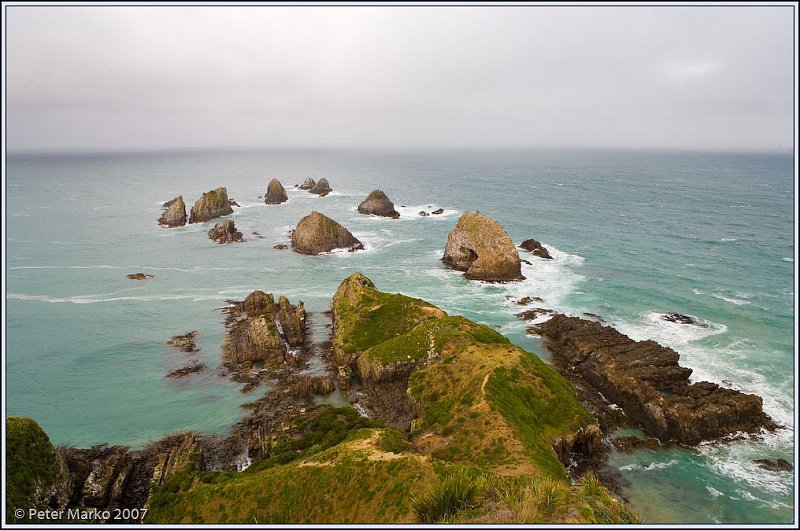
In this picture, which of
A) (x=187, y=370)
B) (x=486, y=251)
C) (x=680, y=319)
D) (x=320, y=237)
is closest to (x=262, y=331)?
(x=187, y=370)

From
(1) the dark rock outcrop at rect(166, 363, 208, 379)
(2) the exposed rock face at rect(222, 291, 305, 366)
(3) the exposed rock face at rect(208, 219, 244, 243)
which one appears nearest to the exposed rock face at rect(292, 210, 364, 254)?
(3) the exposed rock face at rect(208, 219, 244, 243)

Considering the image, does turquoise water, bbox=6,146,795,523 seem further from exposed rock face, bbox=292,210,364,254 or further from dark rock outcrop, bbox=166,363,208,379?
exposed rock face, bbox=292,210,364,254

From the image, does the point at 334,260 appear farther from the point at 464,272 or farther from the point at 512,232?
the point at 512,232

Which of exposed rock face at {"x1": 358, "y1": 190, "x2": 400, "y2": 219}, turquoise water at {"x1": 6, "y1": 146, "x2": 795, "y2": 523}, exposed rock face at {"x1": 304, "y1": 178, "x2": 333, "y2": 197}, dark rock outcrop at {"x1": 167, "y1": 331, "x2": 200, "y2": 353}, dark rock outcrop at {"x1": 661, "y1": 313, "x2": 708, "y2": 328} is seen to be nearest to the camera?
turquoise water at {"x1": 6, "y1": 146, "x2": 795, "y2": 523}

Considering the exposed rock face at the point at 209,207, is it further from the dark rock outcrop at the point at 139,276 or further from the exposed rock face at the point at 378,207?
the dark rock outcrop at the point at 139,276

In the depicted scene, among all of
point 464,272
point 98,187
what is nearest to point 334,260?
point 464,272

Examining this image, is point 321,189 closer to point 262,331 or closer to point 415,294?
point 415,294
